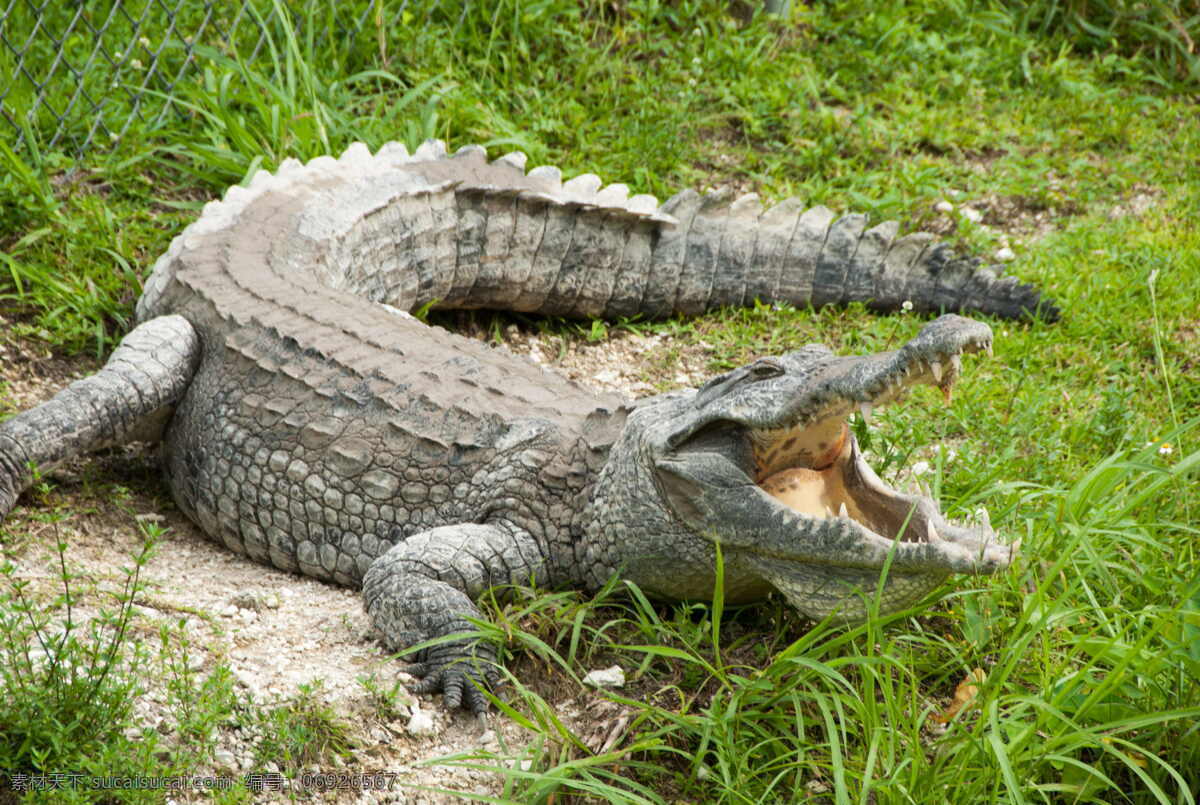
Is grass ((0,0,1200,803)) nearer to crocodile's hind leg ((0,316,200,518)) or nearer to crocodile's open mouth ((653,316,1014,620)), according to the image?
crocodile's open mouth ((653,316,1014,620))

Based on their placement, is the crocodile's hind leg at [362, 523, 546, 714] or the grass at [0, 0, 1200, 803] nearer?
the grass at [0, 0, 1200, 803]

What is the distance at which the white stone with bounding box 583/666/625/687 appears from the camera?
319 cm

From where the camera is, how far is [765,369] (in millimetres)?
3176

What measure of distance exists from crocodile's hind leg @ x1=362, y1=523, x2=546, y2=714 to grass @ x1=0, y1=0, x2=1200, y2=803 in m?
0.11

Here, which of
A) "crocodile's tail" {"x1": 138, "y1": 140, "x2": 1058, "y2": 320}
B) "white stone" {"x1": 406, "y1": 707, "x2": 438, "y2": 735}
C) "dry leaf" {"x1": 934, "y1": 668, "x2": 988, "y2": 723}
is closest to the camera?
"dry leaf" {"x1": 934, "y1": 668, "x2": 988, "y2": 723}

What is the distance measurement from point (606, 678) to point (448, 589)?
0.55 meters

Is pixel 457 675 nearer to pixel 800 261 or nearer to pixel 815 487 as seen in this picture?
pixel 815 487

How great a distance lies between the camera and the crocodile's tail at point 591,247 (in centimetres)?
520

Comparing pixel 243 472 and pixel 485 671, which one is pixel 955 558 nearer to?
pixel 485 671

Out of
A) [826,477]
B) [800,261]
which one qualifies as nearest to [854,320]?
[800,261]

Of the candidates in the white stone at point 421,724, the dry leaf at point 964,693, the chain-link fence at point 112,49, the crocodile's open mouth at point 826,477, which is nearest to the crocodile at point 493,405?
the crocodile's open mouth at point 826,477

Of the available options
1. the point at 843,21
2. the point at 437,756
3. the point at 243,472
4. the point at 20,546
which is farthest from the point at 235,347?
the point at 843,21

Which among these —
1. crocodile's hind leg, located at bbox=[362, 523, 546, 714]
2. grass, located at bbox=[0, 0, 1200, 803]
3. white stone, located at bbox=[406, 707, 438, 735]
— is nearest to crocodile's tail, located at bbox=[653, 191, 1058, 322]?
grass, located at bbox=[0, 0, 1200, 803]

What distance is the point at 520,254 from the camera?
215 inches
